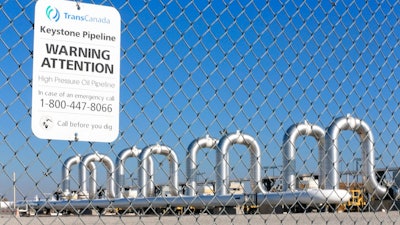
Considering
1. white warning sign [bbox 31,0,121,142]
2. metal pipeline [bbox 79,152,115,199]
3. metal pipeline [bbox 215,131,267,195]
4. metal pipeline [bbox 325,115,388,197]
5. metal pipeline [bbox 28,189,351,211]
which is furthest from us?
metal pipeline [bbox 325,115,388,197]

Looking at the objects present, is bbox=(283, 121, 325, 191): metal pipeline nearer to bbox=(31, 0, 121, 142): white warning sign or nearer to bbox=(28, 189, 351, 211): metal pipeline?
bbox=(28, 189, 351, 211): metal pipeline

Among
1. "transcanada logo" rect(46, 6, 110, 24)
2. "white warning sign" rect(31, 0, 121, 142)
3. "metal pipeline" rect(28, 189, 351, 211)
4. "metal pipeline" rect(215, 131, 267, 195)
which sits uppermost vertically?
"transcanada logo" rect(46, 6, 110, 24)

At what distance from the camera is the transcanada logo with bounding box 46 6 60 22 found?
8.86 feet

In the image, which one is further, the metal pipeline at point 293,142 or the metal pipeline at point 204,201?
the metal pipeline at point 293,142

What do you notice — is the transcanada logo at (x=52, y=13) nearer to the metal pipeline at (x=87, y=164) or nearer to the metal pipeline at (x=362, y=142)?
the metal pipeline at (x=87, y=164)

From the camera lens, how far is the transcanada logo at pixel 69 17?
271 centimetres

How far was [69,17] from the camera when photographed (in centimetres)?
276

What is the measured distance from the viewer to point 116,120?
9.33ft

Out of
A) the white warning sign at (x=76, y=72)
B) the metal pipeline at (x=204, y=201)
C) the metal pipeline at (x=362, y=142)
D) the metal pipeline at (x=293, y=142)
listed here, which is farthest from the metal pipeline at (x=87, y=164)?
the metal pipeline at (x=362, y=142)

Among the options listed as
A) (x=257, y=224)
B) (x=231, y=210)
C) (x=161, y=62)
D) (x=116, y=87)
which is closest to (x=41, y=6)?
(x=116, y=87)

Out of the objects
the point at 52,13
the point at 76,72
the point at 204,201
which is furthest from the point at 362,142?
the point at 204,201

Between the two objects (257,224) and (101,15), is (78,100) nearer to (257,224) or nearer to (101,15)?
(101,15)

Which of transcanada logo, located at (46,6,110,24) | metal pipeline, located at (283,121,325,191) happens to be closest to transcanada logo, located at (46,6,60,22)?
transcanada logo, located at (46,6,110,24)

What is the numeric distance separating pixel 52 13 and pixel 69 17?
0.08m
